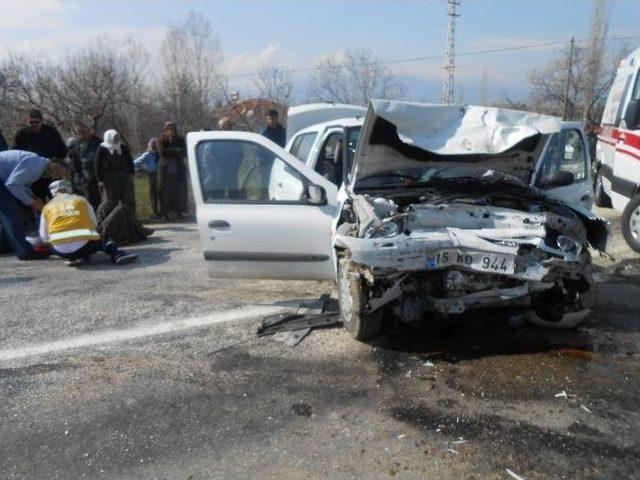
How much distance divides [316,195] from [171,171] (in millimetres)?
6553

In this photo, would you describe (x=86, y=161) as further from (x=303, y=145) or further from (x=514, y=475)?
(x=514, y=475)

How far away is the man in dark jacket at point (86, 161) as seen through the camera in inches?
377

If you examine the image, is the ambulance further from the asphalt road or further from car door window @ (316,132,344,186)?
car door window @ (316,132,344,186)

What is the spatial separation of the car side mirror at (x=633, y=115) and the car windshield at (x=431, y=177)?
2920mm

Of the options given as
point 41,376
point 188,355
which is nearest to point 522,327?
point 188,355

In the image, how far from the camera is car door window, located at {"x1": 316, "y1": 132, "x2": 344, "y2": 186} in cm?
597

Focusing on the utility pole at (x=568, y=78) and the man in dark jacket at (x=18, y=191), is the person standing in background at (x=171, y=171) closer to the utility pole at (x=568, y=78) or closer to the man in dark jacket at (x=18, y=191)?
the man in dark jacket at (x=18, y=191)

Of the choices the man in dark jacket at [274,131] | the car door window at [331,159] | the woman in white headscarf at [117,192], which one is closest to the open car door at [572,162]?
the car door window at [331,159]

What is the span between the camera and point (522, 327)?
457 cm

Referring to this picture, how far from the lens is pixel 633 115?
6.57 meters

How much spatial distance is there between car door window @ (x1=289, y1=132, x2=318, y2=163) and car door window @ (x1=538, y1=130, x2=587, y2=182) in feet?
8.85

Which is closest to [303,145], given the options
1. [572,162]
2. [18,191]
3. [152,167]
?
[572,162]

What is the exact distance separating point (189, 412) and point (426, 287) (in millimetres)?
1788

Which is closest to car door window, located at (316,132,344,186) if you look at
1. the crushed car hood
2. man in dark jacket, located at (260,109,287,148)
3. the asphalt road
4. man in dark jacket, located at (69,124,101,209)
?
the crushed car hood
